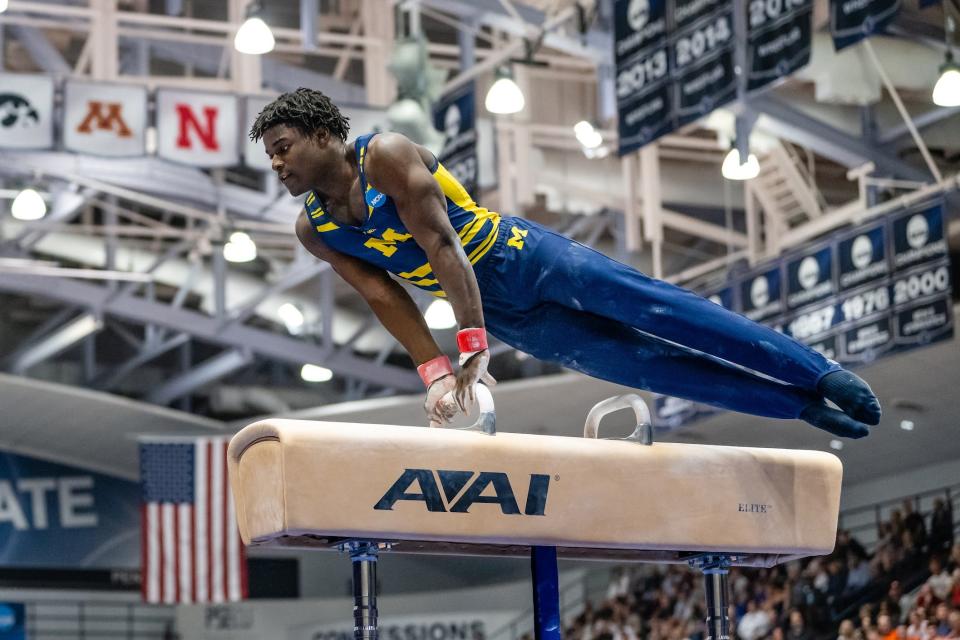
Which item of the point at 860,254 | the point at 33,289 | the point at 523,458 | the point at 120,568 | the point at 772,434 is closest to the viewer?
the point at 523,458

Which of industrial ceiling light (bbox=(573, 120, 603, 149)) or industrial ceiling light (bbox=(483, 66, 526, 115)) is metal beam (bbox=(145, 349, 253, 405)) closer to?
industrial ceiling light (bbox=(573, 120, 603, 149))

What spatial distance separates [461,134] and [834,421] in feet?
26.7

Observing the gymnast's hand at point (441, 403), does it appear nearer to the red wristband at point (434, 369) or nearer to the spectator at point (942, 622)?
the red wristband at point (434, 369)

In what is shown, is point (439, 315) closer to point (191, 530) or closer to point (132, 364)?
point (191, 530)

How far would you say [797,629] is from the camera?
46.6 feet

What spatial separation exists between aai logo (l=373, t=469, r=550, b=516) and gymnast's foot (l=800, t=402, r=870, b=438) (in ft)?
2.88

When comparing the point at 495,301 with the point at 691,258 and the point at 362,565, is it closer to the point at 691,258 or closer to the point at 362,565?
the point at 362,565

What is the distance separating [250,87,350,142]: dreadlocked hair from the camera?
12.3ft

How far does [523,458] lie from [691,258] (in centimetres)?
1420

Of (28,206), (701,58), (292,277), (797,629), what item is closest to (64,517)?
(292,277)

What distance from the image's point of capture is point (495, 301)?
13.6ft

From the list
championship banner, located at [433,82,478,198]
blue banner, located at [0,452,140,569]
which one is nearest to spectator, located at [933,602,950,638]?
championship banner, located at [433,82,478,198]

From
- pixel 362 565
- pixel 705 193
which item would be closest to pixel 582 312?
pixel 362 565

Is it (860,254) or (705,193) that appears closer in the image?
(860,254)
